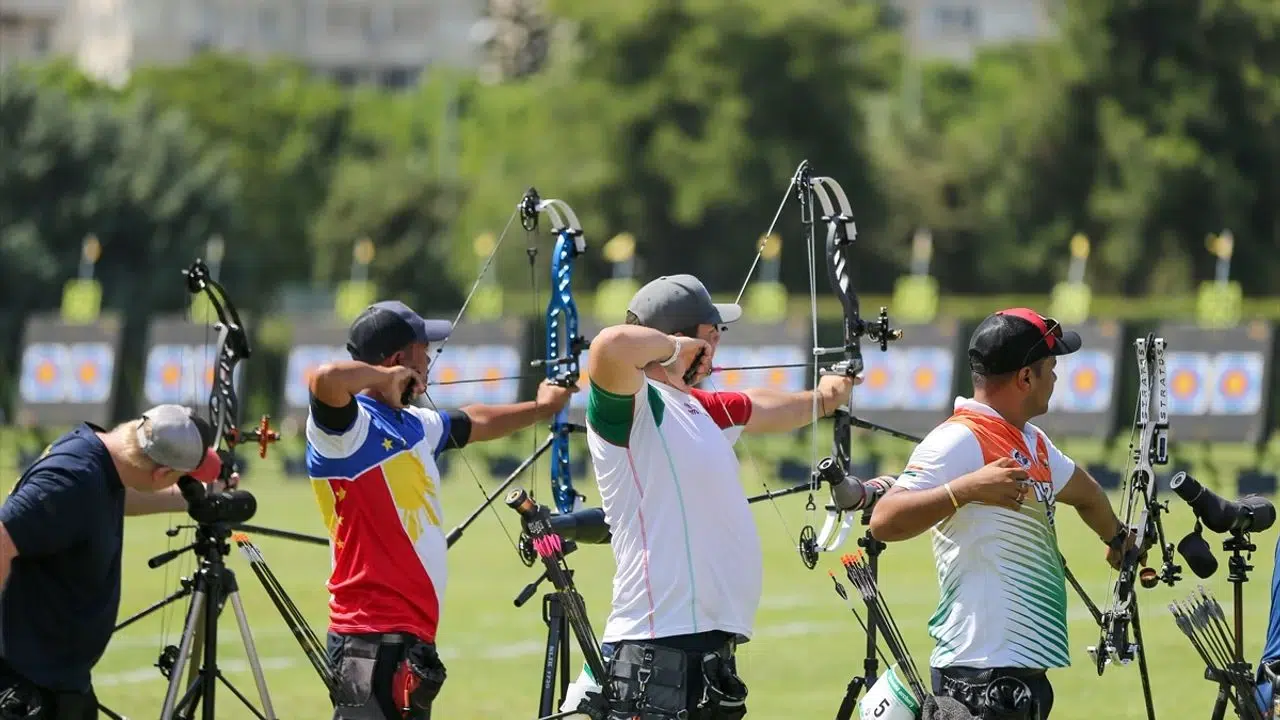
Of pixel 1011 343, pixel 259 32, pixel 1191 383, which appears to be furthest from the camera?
pixel 259 32

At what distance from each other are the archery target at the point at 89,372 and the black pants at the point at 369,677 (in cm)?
2195

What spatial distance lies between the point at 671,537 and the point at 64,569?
1.78 metres

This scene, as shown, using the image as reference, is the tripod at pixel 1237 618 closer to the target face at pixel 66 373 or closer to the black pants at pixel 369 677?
the black pants at pixel 369 677

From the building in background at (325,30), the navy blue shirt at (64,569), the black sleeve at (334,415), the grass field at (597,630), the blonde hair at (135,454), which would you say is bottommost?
the grass field at (597,630)

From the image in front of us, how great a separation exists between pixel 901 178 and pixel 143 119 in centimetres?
2464

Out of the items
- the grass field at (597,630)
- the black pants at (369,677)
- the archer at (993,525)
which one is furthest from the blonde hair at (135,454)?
the archer at (993,525)

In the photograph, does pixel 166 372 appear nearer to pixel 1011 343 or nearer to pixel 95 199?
pixel 95 199

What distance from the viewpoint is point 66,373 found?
28.9 metres

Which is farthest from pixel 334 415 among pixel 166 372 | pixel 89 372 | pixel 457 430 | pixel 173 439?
pixel 89 372

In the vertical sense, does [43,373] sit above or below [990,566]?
below

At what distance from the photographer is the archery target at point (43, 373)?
2850cm

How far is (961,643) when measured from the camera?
604 centimetres

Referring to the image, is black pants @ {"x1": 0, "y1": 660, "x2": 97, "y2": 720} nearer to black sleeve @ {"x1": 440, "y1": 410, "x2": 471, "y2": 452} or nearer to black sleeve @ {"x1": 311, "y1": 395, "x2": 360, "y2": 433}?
black sleeve @ {"x1": 311, "y1": 395, "x2": 360, "y2": 433}

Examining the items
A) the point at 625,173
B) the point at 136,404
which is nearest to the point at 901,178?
the point at 625,173
